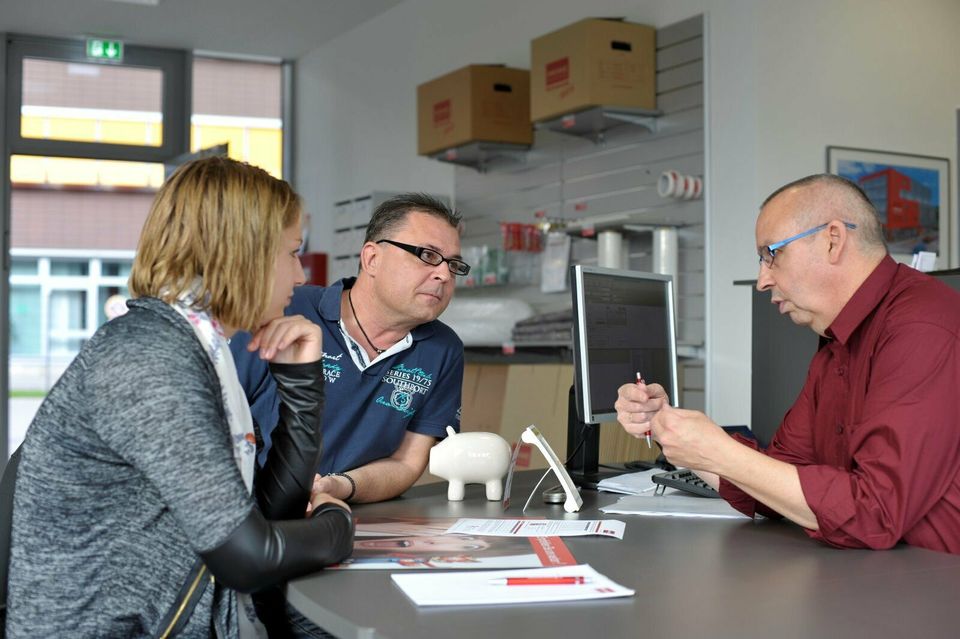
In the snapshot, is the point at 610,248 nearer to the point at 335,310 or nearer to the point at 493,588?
the point at 335,310

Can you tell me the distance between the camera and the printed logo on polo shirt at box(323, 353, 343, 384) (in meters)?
2.23

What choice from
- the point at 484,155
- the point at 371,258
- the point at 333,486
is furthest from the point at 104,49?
the point at 333,486

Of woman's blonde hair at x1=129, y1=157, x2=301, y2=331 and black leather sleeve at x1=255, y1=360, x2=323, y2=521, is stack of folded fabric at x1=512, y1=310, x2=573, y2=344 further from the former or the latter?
woman's blonde hair at x1=129, y1=157, x2=301, y2=331

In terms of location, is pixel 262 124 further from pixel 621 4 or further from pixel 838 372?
pixel 838 372

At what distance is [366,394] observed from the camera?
223 cm

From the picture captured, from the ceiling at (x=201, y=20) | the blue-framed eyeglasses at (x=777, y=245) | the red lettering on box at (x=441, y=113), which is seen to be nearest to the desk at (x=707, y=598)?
the blue-framed eyeglasses at (x=777, y=245)

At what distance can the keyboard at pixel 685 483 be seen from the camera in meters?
2.03

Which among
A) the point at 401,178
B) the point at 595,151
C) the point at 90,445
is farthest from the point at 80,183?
the point at 90,445

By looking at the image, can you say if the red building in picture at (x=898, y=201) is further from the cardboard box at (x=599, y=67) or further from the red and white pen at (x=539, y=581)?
the red and white pen at (x=539, y=581)

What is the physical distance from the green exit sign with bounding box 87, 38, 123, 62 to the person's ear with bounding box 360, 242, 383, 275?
5.73 m

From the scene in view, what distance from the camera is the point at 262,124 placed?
320 inches

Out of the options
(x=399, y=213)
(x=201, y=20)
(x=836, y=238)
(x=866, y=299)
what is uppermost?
(x=201, y=20)

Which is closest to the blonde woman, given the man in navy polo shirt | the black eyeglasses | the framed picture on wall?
the man in navy polo shirt

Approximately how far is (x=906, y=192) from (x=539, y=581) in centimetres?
386
